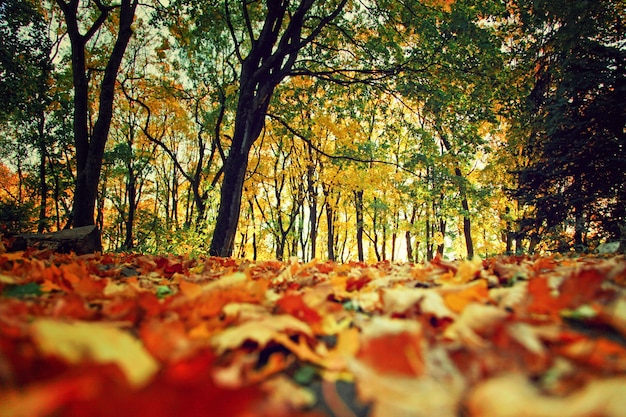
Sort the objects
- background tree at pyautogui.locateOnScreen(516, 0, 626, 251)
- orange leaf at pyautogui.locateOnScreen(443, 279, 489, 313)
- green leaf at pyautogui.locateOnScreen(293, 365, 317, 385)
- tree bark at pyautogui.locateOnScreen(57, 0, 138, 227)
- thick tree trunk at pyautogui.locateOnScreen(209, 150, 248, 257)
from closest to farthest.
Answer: green leaf at pyautogui.locateOnScreen(293, 365, 317, 385), orange leaf at pyautogui.locateOnScreen(443, 279, 489, 313), tree bark at pyautogui.locateOnScreen(57, 0, 138, 227), thick tree trunk at pyautogui.locateOnScreen(209, 150, 248, 257), background tree at pyautogui.locateOnScreen(516, 0, 626, 251)

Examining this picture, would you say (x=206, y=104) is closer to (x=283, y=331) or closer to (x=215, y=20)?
(x=215, y=20)

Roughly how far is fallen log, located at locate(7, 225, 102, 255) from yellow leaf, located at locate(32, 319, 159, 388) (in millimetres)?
3816

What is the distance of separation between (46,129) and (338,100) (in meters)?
15.6

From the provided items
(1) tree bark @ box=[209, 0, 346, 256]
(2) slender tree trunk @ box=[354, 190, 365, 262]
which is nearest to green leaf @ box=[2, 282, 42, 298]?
(1) tree bark @ box=[209, 0, 346, 256]

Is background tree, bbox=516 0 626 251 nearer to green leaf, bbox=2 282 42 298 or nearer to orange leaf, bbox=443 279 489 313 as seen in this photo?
orange leaf, bbox=443 279 489 313

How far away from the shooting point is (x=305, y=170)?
1920cm

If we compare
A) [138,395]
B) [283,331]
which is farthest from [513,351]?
[138,395]

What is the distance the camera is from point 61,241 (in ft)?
12.2

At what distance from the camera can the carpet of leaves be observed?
1.26ft

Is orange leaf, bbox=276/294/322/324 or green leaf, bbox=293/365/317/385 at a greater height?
orange leaf, bbox=276/294/322/324

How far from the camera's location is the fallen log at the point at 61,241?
349cm

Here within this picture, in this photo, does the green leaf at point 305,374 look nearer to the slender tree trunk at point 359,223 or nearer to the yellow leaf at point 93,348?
the yellow leaf at point 93,348

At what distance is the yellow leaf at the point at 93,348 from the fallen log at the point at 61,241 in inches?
150

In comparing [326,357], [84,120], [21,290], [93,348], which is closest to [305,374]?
[326,357]
